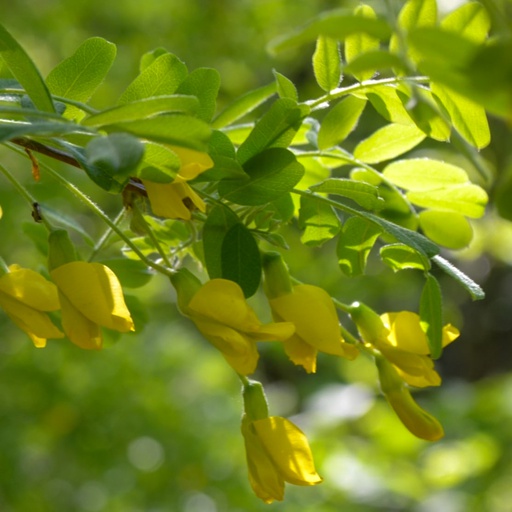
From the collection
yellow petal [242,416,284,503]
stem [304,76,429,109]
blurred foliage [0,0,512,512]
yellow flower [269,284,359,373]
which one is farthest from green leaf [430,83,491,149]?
blurred foliage [0,0,512,512]

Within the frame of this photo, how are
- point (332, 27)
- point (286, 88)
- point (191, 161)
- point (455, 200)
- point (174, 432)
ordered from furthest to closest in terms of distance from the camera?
point (174, 432)
point (455, 200)
point (286, 88)
point (191, 161)
point (332, 27)

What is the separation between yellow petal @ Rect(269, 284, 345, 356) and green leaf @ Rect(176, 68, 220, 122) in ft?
0.41

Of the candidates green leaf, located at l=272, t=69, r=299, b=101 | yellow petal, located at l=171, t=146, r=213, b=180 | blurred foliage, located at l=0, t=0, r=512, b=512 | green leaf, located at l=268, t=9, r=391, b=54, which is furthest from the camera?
blurred foliage, located at l=0, t=0, r=512, b=512

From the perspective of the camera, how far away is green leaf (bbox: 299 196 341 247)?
566 millimetres

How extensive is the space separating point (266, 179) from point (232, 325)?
10cm

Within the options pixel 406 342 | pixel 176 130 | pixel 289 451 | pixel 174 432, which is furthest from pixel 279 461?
pixel 174 432

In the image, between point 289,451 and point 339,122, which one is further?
point 339,122

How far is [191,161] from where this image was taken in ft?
1.47

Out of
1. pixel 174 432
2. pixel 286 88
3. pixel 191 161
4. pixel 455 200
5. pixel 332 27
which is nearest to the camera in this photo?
pixel 332 27

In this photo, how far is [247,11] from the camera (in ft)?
8.48

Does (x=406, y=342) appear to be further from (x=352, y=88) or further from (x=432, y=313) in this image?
(x=352, y=88)

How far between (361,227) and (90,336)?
193mm

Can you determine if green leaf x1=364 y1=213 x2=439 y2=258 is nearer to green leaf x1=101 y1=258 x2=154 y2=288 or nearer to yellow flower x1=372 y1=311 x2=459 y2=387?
yellow flower x1=372 y1=311 x2=459 y2=387

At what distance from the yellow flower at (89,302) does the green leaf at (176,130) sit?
0.35 feet
